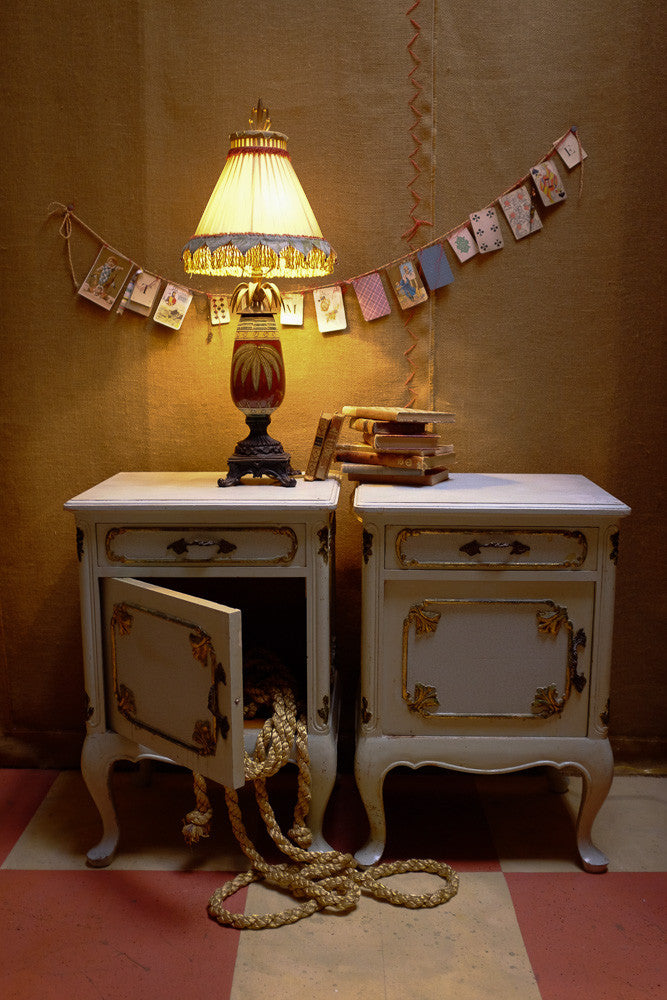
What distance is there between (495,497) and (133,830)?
3.88 ft

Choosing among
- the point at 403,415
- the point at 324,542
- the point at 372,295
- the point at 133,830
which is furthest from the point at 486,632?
the point at 133,830

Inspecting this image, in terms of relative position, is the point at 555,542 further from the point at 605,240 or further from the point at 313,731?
the point at 605,240

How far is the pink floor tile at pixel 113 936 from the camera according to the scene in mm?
1640

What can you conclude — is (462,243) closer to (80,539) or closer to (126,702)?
(80,539)

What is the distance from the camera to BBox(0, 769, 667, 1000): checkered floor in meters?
1.65

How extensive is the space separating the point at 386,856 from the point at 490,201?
158 cm

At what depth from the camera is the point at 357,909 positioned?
1.85 meters

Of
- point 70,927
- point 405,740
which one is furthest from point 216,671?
point 70,927

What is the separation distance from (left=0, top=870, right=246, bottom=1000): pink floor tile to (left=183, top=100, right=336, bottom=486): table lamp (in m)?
0.90

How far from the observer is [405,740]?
6.31 ft

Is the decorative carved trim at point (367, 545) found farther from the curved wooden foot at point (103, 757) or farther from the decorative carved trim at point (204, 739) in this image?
the curved wooden foot at point (103, 757)

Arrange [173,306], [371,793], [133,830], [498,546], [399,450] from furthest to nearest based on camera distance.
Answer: [173,306], [133,830], [399,450], [371,793], [498,546]

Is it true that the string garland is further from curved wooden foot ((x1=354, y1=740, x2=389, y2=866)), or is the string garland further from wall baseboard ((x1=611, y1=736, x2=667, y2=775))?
wall baseboard ((x1=611, y1=736, x2=667, y2=775))

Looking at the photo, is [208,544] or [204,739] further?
[208,544]
